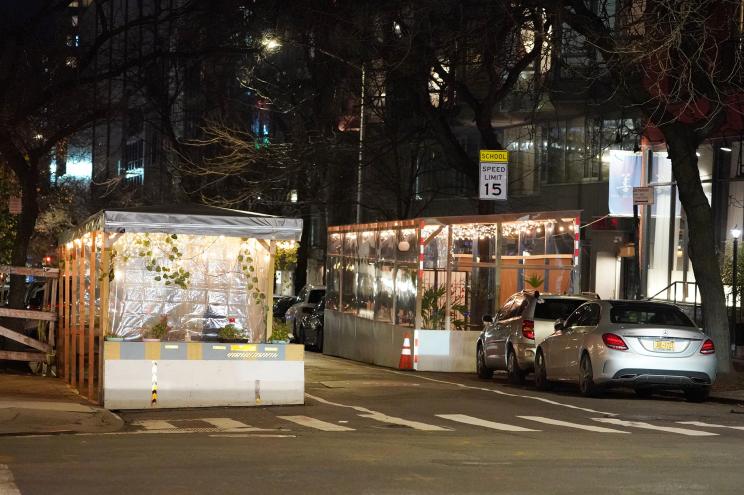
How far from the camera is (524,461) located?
11164 millimetres

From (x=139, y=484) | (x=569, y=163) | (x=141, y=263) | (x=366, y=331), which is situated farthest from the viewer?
(x=569, y=163)

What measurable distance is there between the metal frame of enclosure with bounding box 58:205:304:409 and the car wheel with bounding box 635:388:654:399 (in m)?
6.17

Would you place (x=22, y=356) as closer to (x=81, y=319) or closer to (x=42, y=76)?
(x=81, y=319)

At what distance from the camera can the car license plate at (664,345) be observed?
1888 cm

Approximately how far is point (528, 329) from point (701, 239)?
11.3 feet

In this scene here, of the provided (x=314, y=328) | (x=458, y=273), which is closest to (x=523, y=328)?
(x=458, y=273)

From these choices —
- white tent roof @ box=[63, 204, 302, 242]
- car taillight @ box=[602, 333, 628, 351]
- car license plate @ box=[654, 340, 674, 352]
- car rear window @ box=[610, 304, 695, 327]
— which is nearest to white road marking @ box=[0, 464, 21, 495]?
white tent roof @ box=[63, 204, 302, 242]

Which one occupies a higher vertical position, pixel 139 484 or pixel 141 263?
pixel 141 263

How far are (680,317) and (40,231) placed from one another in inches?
1990

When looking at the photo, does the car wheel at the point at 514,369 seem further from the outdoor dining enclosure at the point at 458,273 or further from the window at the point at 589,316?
the outdoor dining enclosure at the point at 458,273

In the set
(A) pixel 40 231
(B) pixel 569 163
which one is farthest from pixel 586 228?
(A) pixel 40 231

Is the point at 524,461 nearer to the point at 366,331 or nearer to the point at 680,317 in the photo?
the point at 680,317

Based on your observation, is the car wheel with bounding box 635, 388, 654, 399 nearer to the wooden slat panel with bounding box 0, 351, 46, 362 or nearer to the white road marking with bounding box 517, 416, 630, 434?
the white road marking with bounding box 517, 416, 630, 434

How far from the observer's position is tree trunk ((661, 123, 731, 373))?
21.8 metres
